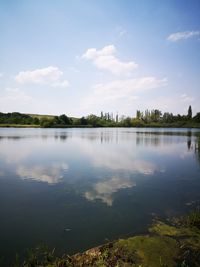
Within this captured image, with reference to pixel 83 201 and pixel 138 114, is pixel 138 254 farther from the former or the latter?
pixel 138 114

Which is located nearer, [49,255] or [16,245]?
[49,255]

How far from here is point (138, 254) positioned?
5.50 m

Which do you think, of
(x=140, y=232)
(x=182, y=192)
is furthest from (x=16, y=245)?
(x=182, y=192)

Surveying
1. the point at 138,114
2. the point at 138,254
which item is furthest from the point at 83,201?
the point at 138,114

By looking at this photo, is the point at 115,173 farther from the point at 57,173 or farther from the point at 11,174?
the point at 11,174

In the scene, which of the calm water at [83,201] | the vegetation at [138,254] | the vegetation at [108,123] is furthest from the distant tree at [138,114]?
the vegetation at [138,254]

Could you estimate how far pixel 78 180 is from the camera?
13.4 meters

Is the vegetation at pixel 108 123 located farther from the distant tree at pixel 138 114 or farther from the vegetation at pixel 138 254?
the vegetation at pixel 138 254

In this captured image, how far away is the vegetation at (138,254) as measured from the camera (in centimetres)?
509

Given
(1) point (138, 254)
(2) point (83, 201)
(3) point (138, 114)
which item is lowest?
(2) point (83, 201)

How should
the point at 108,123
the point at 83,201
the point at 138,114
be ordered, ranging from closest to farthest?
the point at 83,201
the point at 108,123
the point at 138,114

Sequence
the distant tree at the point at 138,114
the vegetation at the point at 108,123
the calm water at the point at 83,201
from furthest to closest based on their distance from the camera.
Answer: the distant tree at the point at 138,114
the vegetation at the point at 108,123
the calm water at the point at 83,201

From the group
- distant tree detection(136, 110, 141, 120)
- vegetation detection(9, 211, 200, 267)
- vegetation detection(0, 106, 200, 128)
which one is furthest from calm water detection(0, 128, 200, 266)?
distant tree detection(136, 110, 141, 120)

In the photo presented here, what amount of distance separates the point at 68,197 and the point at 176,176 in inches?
330
